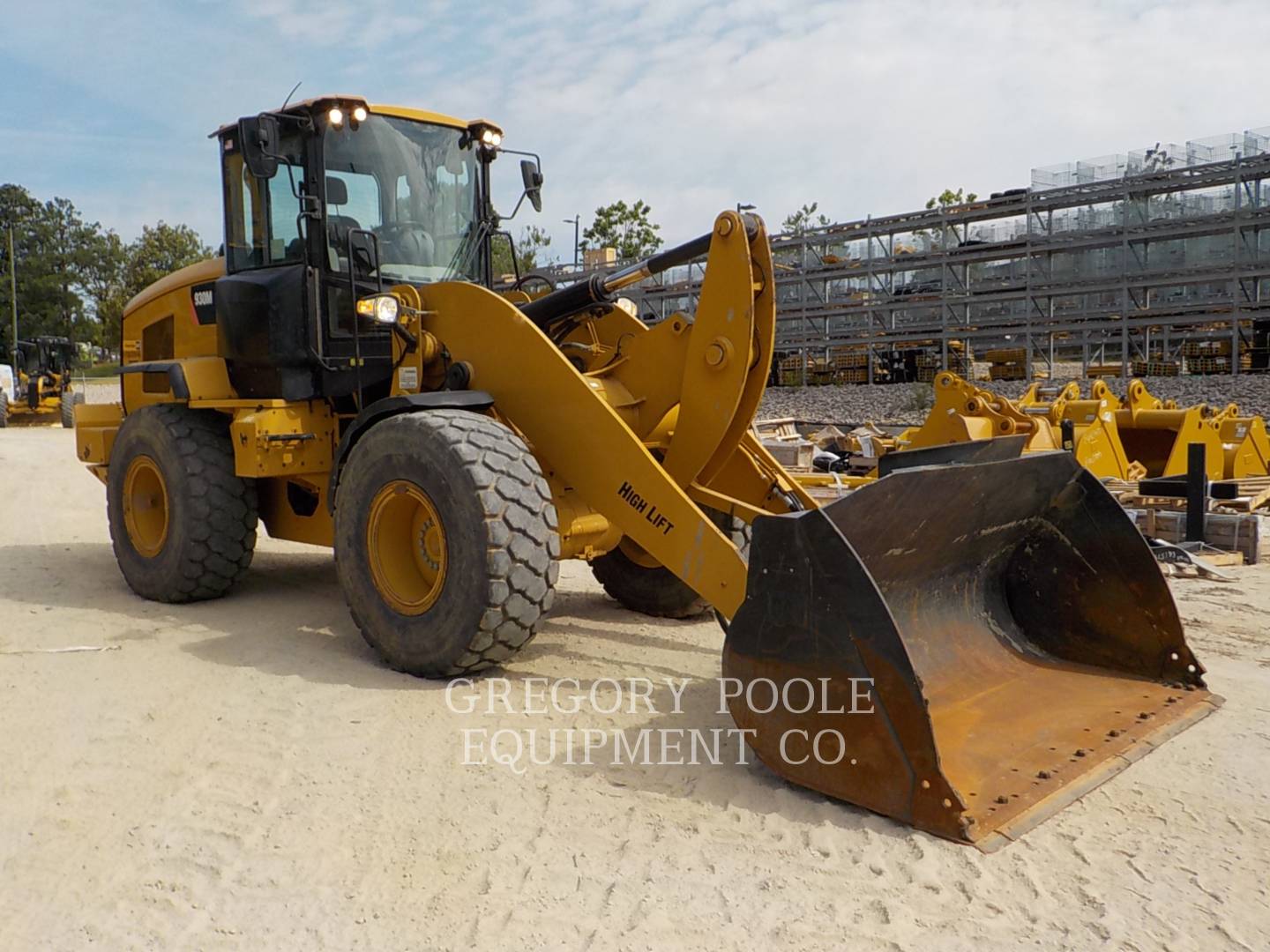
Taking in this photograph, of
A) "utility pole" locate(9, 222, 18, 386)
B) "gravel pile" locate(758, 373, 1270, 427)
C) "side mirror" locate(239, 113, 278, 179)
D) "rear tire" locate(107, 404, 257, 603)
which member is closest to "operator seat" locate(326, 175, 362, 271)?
"side mirror" locate(239, 113, 278, 179)

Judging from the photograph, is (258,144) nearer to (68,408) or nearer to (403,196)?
(403,196)

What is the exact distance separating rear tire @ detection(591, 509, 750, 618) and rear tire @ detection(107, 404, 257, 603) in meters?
2.28

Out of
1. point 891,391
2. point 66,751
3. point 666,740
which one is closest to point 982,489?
point 666,740

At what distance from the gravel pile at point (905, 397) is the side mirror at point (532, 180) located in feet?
58.2

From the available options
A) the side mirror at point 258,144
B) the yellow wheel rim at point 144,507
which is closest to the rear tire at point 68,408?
the yellow wheel rim at point 144,507

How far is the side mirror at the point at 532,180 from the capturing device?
6.55 metres

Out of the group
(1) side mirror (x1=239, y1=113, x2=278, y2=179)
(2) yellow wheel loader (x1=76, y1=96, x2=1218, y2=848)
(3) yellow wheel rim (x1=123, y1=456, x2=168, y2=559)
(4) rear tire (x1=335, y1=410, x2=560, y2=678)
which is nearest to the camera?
(2) yellow wheel loader (x1=76, y1=96, x2=1218, y2=848)

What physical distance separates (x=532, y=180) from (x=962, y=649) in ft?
13.0

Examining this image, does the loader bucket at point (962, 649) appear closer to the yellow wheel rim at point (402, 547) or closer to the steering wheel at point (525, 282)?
the yellow wheel rim at point (402, 547)

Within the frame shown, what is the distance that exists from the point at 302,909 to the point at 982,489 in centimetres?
299

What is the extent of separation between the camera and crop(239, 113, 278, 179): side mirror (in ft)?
17.9

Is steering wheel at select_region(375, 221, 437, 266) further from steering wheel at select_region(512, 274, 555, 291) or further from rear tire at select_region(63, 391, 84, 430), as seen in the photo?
rear tire at select_region(63, 391, 84, 430)

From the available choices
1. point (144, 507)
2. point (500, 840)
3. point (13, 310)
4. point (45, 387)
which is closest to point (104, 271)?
point (13, 310)

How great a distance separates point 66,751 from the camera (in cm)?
408
